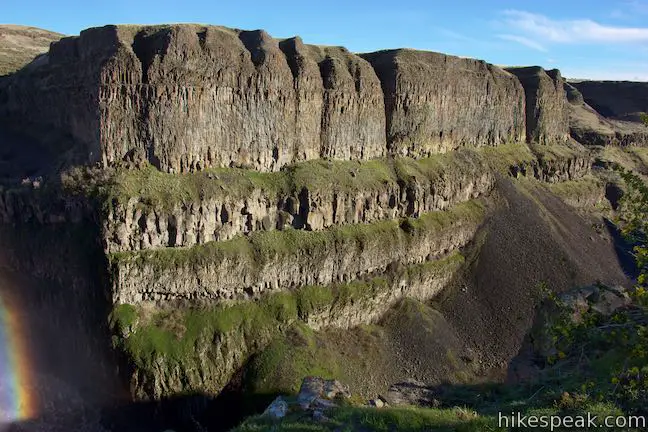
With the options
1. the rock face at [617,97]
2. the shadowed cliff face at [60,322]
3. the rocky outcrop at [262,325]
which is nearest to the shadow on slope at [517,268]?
the rocky outcrop at [262,325]

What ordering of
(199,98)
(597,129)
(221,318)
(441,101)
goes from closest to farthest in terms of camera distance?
(221,318) → (199,98) → (441,101) → (597,129)

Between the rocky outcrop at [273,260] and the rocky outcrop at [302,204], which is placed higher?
the rocky outcrop at [302,204]

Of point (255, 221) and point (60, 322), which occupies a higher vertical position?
point (255, 221)

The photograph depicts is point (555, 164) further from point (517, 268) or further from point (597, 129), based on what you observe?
point (517, 268)

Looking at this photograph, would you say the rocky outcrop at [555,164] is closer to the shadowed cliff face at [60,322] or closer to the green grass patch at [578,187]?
the green grass patch at [578,187]

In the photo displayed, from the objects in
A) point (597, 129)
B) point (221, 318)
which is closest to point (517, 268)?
point (221, 318)

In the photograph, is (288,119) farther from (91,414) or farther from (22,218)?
(91,414)

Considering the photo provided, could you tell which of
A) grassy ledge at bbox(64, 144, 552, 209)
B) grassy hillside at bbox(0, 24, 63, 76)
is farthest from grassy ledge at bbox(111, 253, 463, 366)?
grassy hillside at bbox(0, 24, 63, 76)

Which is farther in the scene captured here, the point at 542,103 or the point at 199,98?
the point at 542,103
